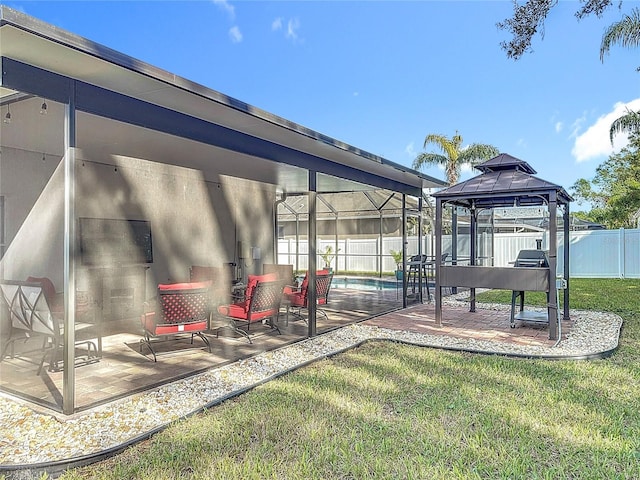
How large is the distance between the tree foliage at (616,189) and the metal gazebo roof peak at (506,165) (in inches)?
392

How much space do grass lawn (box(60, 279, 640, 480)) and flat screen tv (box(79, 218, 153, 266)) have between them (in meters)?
5.17

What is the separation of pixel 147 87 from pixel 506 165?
614 centimetres

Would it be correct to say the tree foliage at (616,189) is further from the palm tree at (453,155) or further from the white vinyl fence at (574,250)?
the palm tree at (453,155)

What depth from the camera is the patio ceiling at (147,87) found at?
311cm

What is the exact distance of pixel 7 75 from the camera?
3.47 m

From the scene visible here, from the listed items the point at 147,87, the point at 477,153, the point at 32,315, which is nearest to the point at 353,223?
the point at 477,153

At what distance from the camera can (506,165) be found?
788cm

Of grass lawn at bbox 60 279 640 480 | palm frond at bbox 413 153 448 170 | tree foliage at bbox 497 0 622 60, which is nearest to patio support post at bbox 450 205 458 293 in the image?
tree foliage at bbox 497 0 622 60

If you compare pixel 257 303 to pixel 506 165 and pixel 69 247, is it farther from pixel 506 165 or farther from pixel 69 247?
pixel 506 165

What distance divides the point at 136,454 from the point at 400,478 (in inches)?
74.2

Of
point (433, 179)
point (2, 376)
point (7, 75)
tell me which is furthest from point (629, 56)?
point (2, 376)

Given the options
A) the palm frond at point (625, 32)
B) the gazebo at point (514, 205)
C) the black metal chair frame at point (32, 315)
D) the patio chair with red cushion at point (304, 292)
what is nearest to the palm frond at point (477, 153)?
the palm frond at point (625, 32)

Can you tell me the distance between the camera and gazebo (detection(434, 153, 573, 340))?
22.4 feet

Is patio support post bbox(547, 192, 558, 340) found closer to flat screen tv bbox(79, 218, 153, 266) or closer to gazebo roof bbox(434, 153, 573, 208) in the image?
gazebo roof bbox(434, 153, 573, 208)
